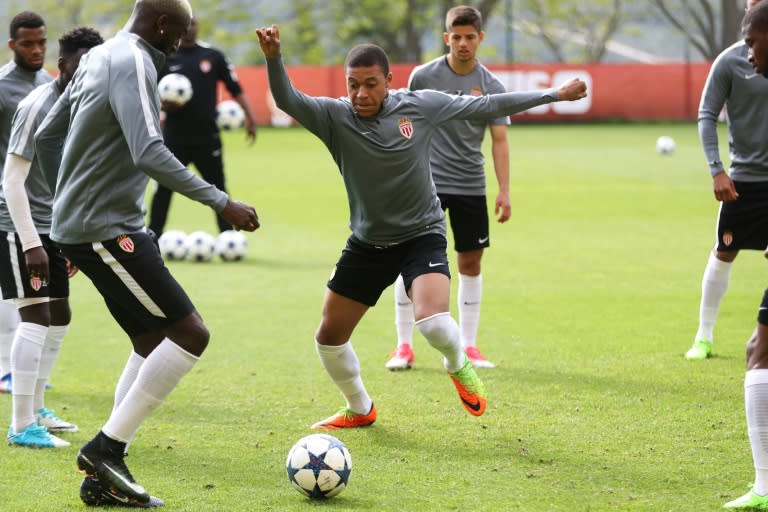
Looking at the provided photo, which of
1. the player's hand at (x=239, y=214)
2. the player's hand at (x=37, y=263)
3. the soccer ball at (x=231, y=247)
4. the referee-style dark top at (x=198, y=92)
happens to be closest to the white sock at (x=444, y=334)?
the player's hand at (x=239, y=214)

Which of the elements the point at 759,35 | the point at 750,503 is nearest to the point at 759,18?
the point at 759,35

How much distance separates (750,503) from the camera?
5125 millimetres

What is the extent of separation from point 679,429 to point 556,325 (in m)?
3.45

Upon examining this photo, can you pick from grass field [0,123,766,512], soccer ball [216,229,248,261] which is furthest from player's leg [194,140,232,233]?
grass field [0,123,766,512]

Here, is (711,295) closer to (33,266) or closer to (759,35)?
(759,35)

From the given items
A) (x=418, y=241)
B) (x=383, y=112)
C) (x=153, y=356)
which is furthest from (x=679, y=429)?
(x=153, y=356)

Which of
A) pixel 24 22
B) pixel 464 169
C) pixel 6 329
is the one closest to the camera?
pixel 24 22

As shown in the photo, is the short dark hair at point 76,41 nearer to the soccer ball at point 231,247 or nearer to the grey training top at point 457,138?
the grey training top at point 457,138

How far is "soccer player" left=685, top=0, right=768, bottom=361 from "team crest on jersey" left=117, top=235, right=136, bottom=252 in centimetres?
432

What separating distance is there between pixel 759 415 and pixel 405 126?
2.54 m

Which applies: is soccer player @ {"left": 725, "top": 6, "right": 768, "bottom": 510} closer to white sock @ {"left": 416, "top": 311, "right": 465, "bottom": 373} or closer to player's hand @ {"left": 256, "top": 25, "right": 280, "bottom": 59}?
white sock @ {"left": 416, "top": 311, "right": 465, "bottom": 373}

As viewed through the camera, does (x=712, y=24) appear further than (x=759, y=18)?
Yes

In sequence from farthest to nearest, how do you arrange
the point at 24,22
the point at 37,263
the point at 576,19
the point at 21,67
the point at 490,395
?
the point at 576,19 → the point at 490,395 → the point at 21,67 → the point at 24,22 → the point at 37,263

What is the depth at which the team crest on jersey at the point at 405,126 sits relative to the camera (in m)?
6.55
